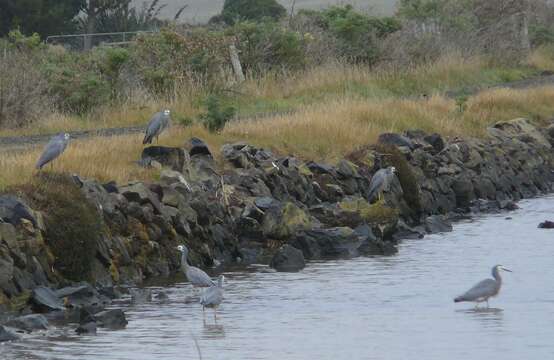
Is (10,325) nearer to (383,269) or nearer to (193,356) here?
(193,356)

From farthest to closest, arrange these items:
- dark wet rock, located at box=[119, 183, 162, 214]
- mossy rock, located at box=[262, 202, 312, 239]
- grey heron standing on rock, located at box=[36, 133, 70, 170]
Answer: mossy rock, located at box=[262, 202, 312, 239]
dark wet rock, located at box=[119, 183, 162, 214]
grey heron standing on rock, located at box=[36, 133, 70, 170]

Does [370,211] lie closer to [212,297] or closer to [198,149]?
[198,149]

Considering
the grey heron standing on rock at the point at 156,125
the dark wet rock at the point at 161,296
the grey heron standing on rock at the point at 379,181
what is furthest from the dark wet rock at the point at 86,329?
the grey heron standing on rock at the point at 379,181

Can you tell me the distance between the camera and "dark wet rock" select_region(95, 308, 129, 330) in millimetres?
14922

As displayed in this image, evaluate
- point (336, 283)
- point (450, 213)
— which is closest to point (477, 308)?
point (336, 283)

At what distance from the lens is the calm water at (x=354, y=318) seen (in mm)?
13828

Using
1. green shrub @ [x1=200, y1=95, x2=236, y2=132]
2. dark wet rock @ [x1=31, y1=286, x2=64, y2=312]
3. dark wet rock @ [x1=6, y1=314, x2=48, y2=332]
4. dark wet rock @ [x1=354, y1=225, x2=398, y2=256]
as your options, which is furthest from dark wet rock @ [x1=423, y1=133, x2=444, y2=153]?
dark wet rock @ [x1=6, y1=314, x2=48, y2=332]

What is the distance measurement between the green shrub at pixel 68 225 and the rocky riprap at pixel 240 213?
111mm

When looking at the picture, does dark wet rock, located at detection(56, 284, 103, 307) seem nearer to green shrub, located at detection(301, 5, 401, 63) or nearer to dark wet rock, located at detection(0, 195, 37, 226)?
dark wet rock, located at detection(0, 195, 37, 226)

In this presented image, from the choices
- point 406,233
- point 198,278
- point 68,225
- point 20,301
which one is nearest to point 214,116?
point 406,233

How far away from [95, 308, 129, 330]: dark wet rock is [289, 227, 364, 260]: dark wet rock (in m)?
5.68

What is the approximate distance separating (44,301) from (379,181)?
28.3 ft

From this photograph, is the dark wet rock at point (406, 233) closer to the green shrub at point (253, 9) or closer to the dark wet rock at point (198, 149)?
the dark wet rock at point (198, 149)

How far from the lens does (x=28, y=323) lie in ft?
47.8
